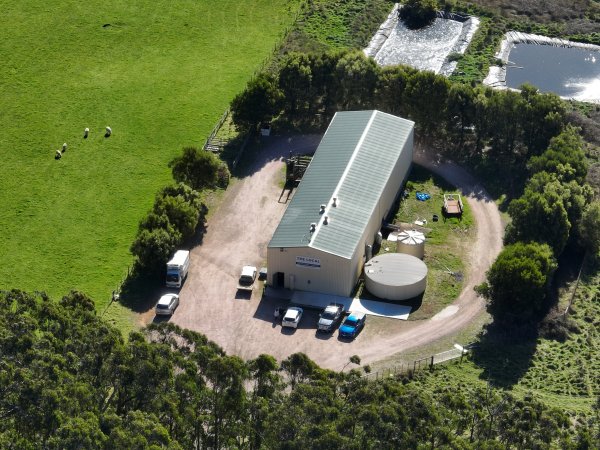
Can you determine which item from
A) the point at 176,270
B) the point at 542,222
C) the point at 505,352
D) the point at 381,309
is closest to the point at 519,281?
the point at 505,352

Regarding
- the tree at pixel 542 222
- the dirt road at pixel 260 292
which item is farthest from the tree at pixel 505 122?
the tree at pixel 542 222

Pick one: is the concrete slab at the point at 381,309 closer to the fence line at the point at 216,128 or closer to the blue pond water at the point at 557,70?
the fence line at the point at 216,128

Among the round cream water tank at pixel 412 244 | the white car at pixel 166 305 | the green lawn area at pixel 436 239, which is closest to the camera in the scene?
the white car at pixel 166 305

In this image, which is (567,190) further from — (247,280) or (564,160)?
(247,280)

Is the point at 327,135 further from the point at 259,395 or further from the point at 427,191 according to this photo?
the point at 259,395

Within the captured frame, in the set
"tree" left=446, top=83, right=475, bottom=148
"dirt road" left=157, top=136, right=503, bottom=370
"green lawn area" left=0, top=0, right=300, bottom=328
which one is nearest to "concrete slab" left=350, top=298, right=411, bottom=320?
"dirt road" left=157, top=136, right=503, bottom=370
